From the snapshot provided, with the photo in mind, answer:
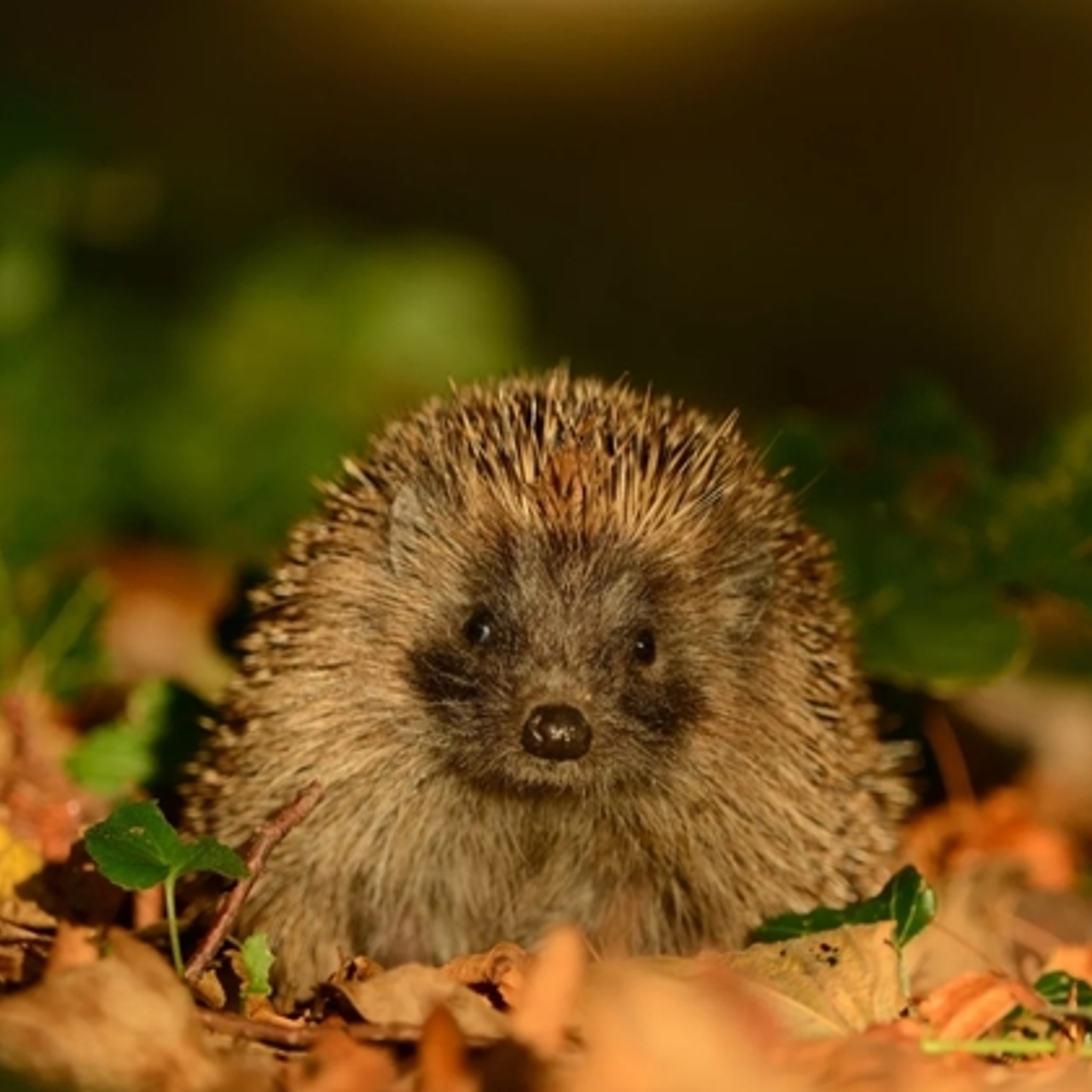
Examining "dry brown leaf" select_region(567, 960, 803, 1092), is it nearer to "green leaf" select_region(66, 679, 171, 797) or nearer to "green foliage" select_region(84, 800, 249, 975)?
"green foliage" select_region(84, 800, 249, 975)

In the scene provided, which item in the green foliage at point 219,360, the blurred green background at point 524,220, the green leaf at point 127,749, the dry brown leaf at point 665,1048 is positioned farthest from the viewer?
the blurred green background at point 524,220

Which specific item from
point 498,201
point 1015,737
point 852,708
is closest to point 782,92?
point 498,201

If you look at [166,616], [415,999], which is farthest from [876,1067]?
[166,616]

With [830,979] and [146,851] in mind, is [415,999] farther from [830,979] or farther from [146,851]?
[830,979]

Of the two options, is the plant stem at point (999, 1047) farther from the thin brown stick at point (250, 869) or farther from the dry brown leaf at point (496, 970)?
Answer: the thin brown stick at point (250, 869)

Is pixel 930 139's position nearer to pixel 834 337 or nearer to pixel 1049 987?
pixel 834 337

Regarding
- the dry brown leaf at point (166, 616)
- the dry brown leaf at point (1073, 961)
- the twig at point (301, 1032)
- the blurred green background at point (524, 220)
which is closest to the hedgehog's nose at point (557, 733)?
the twig at point (301, 1032)

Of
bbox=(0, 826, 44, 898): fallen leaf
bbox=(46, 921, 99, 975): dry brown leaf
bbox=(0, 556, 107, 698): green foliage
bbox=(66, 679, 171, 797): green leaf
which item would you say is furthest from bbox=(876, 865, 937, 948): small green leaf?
bbox=(0, 556, 107, 698): green foliage

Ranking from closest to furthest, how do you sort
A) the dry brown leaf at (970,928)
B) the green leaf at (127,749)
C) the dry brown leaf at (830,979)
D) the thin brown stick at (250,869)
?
1. the dry brown leaf at (830,979)
2. the thin brown stick at (250,869)
3. the dry brown leaf at (970,928)
4. the green leaf at (127,749)
